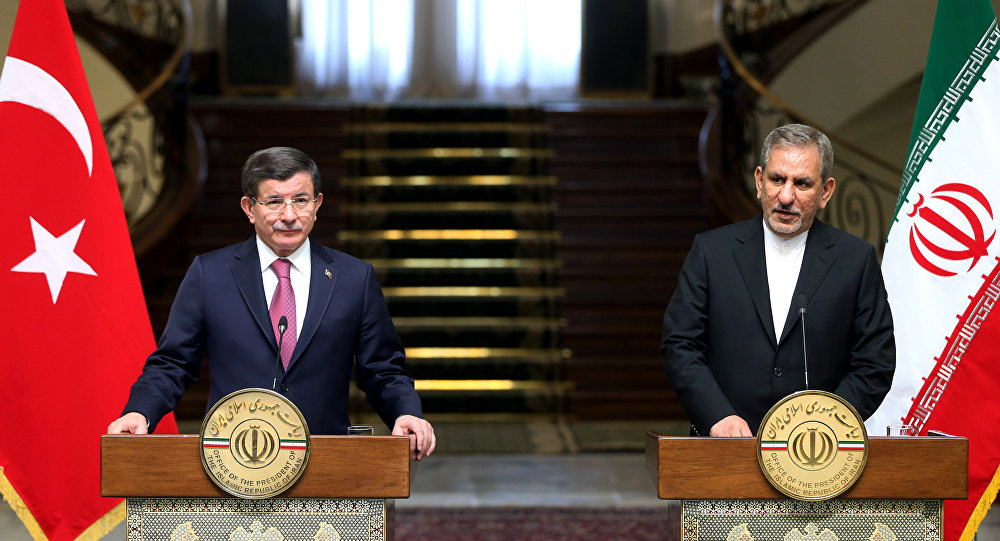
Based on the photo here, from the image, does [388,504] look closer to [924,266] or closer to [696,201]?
[924,266]

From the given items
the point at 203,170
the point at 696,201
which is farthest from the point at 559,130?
the point at 203,170

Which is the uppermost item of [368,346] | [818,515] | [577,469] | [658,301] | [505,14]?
[505,14]

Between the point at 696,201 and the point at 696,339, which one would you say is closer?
the point at 696,339

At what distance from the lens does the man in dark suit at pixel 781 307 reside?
2.69 meters

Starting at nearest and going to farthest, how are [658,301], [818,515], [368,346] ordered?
[818,515], [368,346], [658,301]

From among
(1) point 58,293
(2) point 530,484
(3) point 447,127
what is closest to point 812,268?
(1) point 58,293

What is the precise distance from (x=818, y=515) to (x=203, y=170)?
6.89 m

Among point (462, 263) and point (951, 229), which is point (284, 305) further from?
point (462, 263)

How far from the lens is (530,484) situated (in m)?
5.92

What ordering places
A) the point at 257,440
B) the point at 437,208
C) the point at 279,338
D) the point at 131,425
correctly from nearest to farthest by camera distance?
the point at 257,440, the point at 131,425, the point at 279,338, the point at 437,208

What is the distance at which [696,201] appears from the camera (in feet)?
28.6

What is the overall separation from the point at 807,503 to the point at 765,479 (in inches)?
5.2

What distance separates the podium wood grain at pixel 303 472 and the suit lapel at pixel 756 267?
98 cm

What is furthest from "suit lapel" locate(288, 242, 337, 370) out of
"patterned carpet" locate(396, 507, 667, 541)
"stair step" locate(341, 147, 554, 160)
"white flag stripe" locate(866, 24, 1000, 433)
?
"stair step" locate(341, 147, 554, 160)
